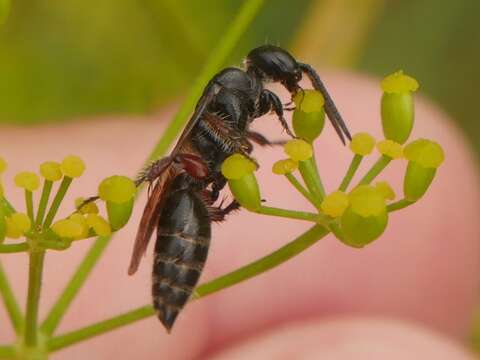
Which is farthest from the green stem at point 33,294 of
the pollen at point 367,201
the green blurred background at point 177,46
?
the green blurred background at point 177,46

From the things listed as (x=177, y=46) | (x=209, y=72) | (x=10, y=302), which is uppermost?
(x=177, y=46)

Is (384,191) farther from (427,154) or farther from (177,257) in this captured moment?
(177,257)

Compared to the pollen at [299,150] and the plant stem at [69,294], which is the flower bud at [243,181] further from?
the plant stem at [69,294]

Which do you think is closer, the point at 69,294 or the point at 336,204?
the point at 336,204

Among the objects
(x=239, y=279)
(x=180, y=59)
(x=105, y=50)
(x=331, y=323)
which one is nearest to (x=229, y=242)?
(x=331, y=323)

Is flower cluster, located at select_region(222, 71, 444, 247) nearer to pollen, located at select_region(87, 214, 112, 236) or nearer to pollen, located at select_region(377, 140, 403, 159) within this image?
pollen, located at select_region(377, 140, 403, 159)

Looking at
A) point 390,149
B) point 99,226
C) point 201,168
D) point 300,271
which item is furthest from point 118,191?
point 300,271

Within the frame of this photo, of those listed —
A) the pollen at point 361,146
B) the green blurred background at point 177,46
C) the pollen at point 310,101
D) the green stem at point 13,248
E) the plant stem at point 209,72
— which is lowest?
the green stem at point 13,248
